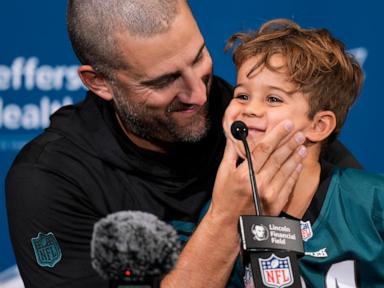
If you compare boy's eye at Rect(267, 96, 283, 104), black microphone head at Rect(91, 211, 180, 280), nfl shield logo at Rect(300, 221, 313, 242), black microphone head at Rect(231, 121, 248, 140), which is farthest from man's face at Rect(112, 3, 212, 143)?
black microphone head at Rect(91, 211, 180, 280)

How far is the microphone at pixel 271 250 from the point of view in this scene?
35.4 inches

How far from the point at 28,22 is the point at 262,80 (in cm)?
86

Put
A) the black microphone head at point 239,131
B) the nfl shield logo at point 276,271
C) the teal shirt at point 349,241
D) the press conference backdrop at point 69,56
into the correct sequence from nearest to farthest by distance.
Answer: the nfl shield logo at point 276,271, the black microphone head at point 239,131, the teal shirt at point 349,241, the press conference backdrop at point 69,56

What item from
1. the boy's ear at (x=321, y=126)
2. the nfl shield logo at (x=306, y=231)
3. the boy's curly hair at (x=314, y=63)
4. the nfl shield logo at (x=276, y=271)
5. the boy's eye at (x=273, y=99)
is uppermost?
the boy's curly hair at (x=314, y=63)

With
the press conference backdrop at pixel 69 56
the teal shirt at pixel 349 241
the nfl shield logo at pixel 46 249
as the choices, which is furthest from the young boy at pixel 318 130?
the press conference backdrop at pixel 69 56

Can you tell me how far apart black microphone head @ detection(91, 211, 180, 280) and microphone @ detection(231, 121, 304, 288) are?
164 mm

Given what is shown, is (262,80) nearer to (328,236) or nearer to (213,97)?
(213,97)

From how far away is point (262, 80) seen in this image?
57.7 inches

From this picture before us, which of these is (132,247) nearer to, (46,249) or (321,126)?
(46,249)

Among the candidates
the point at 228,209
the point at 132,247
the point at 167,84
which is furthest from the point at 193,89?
the point at 132,247

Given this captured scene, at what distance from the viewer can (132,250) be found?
0.74 m

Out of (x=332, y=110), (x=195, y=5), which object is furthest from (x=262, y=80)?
(x=195, y=5)

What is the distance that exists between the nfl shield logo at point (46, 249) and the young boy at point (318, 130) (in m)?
0.37

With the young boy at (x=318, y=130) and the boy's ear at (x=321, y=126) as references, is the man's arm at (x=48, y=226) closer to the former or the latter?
the young boy at (x=318, y=130)
